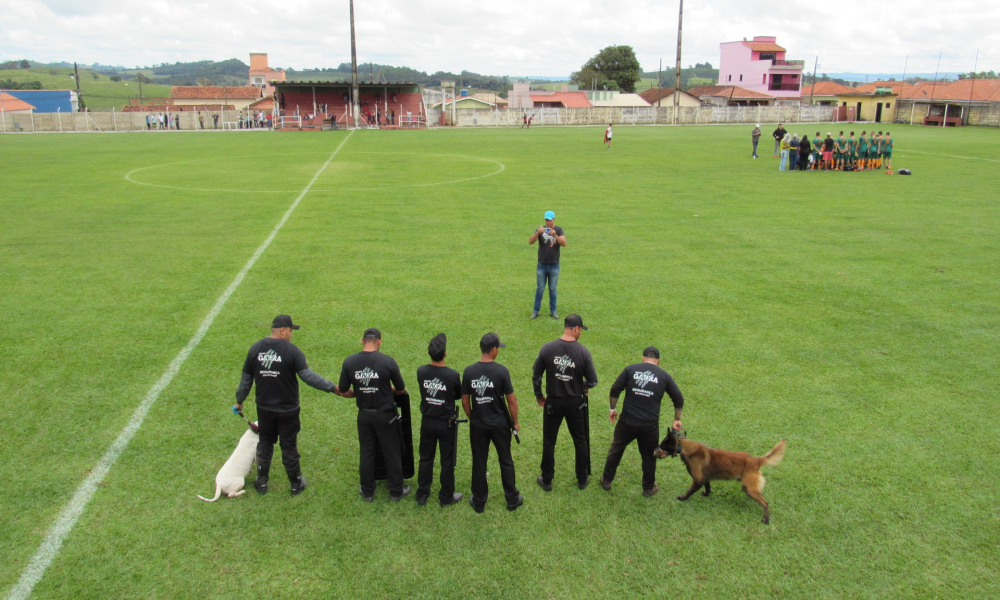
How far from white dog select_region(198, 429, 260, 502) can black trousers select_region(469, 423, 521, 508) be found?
2398mm

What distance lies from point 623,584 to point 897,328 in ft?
27.2

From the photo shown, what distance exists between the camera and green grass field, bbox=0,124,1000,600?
5738 millimetres

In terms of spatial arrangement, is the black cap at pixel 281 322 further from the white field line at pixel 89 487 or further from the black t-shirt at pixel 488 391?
the white field line at pixel 89 487

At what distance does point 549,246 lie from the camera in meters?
11.3

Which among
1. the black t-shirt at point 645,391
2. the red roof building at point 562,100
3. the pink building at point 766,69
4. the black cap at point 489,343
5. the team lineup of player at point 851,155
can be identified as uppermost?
the pink building at point 766,69

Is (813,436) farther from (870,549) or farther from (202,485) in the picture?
(202,485)

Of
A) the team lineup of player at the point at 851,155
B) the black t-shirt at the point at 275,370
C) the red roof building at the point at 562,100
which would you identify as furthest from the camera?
the red roof building at the point at 562,100

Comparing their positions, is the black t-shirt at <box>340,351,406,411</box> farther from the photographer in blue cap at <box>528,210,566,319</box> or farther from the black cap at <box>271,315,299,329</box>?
the photographer in blue cap at <box>528,210,566,319</box>

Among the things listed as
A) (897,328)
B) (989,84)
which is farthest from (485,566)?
(989,84)

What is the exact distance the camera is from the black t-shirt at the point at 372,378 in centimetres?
A: 632

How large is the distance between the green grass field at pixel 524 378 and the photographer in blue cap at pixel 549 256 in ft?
1.47

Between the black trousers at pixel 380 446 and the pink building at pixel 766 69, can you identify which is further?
the pink building at pixel 766 69

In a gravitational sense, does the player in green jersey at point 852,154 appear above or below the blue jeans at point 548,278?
above

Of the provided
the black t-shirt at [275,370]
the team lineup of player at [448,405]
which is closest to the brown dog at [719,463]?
the team lineup of player at [448,405]
